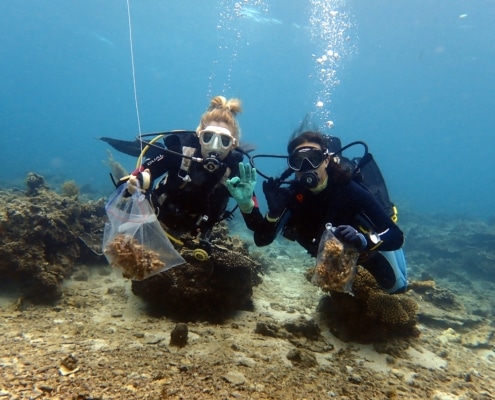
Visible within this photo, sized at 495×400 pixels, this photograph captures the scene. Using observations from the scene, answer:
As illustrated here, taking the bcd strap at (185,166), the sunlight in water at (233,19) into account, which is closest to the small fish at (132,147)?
the bcd strap at (185,166)

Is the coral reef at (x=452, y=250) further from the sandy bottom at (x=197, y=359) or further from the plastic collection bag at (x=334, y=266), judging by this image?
the plastic collection bag at (x=334, y=266)

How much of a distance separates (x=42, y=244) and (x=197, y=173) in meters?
4.35

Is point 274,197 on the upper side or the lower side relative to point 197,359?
upper

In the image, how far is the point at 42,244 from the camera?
656 cm

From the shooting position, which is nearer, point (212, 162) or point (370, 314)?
point (212, 162)

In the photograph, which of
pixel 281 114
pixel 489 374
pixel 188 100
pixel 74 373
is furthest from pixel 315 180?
pixel 188 100

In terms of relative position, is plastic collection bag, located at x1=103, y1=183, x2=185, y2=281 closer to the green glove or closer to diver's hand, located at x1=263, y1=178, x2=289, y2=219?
the green glove

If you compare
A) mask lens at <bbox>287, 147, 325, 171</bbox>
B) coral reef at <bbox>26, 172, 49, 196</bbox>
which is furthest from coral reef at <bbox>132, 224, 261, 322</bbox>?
coral reef at <bbox>26, 172, 49, 196</bbox>

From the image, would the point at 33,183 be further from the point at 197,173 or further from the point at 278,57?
the point at 278,57

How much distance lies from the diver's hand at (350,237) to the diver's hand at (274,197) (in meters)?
1.04

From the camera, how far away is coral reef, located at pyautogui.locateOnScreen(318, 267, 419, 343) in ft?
18.0

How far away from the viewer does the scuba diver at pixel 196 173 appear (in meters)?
4.53

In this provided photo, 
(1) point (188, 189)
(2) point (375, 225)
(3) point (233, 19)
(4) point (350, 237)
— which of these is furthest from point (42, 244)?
(3) point (233, 19)

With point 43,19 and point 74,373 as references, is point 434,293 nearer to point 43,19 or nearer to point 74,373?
point 74,373
